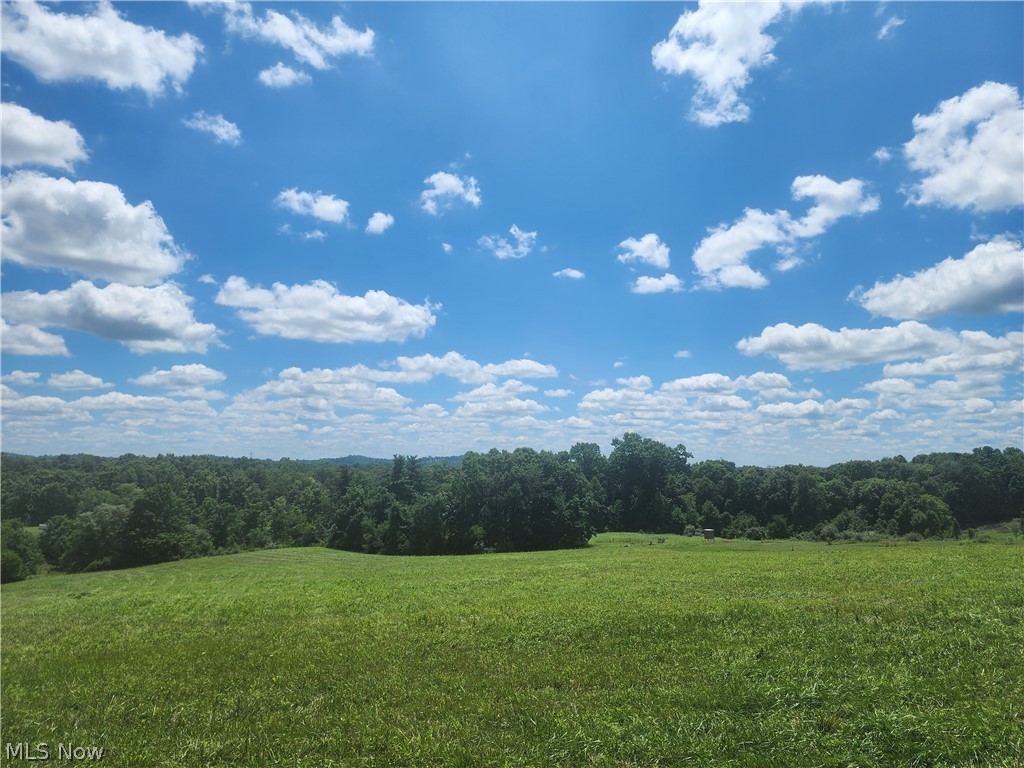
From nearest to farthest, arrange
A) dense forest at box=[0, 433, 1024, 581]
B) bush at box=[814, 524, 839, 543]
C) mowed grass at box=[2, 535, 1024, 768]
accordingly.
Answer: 1. mowed grass at box=[2, 535, 1024, 768]
2. bush at box=[814, 524, 839, 543]
3. dense forest at box=[0, 433, 1024, 581]

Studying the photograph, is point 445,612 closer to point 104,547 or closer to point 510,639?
point 510,639

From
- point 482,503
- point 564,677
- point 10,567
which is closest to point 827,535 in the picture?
point 482,503

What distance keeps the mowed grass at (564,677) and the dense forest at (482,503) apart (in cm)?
4464

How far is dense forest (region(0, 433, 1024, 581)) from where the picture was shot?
205 ft

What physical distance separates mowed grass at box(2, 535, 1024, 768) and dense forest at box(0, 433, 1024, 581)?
1758 inches

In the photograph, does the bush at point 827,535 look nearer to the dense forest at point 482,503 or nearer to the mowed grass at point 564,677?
the dense forest at point 482,503

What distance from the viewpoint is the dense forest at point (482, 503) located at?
6244cm

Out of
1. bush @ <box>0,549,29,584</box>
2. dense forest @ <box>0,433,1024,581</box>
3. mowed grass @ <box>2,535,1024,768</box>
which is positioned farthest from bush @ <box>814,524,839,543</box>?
bush @ <box>0,549,29,584</box>

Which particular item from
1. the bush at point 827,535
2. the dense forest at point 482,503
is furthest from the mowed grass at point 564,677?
the dense forest at point 482,503

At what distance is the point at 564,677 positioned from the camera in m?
9.95

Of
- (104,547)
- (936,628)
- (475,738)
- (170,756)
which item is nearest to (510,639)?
(475,738)

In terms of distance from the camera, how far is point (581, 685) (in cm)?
958

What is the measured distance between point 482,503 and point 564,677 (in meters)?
59.9

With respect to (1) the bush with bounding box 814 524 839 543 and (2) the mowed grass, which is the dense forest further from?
(2) the mowed grass
